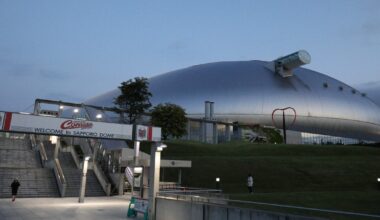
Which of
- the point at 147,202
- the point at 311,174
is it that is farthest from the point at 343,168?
the point at 147,202

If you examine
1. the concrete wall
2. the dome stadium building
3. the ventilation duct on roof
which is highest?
the ventilation duct on roof

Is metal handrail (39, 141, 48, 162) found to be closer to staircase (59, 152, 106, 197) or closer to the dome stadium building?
staircase (59, 152, 106, 197)

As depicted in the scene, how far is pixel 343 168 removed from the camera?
36062mm

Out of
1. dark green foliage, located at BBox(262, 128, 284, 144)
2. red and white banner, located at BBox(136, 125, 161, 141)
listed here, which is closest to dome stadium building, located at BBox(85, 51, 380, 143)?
dark green foliage, located at BBox(262, 128, 284, 144)

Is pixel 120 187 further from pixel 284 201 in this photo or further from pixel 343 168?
pixel 343 168

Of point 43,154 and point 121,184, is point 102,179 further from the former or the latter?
point 43,154

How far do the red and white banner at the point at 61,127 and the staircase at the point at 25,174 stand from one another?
13581 mm

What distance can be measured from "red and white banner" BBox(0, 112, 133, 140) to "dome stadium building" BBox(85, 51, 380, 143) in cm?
7161

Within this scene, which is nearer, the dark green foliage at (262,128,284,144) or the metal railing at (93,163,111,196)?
the metal railing at (93,163,111,196)

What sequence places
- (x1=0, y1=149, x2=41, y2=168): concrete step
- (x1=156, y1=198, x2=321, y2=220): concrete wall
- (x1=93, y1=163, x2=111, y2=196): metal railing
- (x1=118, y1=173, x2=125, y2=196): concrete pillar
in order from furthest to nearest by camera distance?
(x1=0, y1=149, x2=41, y2=168): concrete step → (x1=118, y1=173, x2=125, y2=196): concrete pillar → (x1=93, y1=163, x2=111, y2=196): metal railing → (x1=156, y1=198, x2=321, y2=220): concrete wall

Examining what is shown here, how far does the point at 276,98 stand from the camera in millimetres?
92688

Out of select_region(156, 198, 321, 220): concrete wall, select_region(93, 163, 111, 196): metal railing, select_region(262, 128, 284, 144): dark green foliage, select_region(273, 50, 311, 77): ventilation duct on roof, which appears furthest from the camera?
select_region(273, 50, 311, 77): ventilation duct on roof

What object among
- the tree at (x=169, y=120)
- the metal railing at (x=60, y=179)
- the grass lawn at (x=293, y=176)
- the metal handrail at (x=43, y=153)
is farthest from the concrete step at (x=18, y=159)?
the tree at (x=169, y=120)

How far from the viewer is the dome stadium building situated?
9025 centimetres
